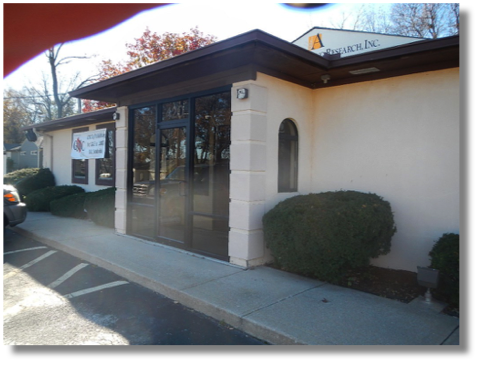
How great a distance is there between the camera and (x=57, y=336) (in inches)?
142

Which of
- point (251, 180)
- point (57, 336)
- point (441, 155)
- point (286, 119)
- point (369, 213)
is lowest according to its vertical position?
point (57, 336)

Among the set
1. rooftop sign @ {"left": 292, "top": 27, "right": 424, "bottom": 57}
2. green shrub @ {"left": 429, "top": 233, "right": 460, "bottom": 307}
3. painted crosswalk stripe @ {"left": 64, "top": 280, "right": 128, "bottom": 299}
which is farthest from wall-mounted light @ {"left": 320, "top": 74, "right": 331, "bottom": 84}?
painted crosswalk stripe @ {"left": 64, "top": 280, "right": 128, "bottom": 299}

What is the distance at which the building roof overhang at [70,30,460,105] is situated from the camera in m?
4.71

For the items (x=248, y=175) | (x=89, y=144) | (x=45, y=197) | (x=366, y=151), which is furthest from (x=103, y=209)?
(x=366, y=151)

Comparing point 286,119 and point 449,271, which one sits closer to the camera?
point 449,271

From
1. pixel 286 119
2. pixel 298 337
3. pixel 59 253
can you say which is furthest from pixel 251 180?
pixel 59 253

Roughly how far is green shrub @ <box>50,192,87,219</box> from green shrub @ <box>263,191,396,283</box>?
727cm

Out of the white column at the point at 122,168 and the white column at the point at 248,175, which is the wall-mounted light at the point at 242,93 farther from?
the white column at the point at 122,168

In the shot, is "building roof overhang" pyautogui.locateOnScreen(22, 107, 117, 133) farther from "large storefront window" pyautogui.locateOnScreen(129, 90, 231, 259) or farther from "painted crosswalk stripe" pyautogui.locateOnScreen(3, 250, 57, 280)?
"painted crosswalk stripe" pyautogui.locateOnScreen(3, 250, 57, 280)

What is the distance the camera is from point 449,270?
4.02 metres

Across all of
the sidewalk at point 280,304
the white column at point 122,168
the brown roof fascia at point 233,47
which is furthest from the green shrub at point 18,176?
the brown roof fascia at point 233,47

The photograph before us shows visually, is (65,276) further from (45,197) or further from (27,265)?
(45,197)

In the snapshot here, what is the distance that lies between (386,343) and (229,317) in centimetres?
157
